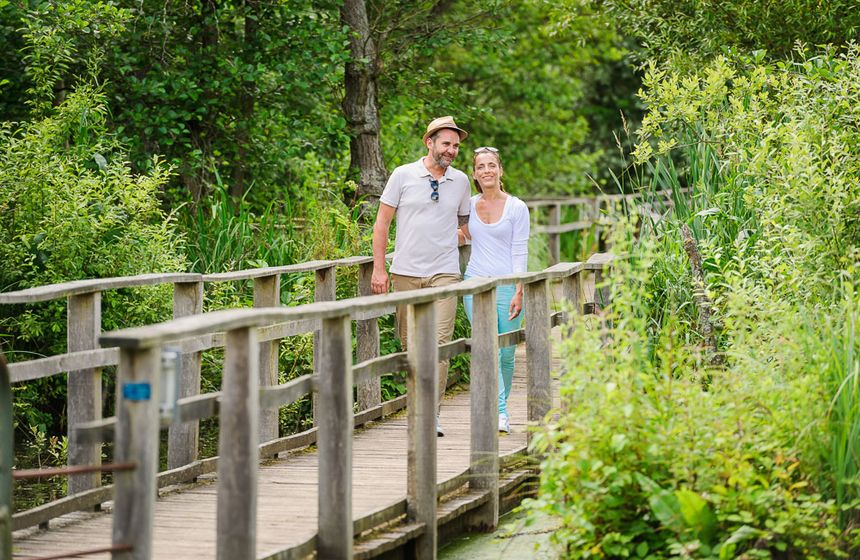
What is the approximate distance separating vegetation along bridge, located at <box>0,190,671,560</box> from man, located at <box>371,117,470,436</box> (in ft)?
1.75

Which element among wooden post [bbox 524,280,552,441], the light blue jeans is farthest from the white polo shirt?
wooden post [bbox 524,280,552,441]

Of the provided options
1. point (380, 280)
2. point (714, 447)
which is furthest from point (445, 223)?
point (714, 447)

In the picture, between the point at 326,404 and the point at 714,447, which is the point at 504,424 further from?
the point at 326,404

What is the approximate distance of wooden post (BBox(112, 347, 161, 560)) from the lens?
4004mm

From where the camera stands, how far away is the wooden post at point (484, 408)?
671 cm

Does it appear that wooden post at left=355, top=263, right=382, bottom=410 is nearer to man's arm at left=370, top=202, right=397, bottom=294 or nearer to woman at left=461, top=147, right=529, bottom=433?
man's arm at left=370, top=202, right=397, bottom=294


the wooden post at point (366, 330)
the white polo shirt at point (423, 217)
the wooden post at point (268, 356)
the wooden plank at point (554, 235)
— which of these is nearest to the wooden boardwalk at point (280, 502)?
the wooden post at point (268, 356)

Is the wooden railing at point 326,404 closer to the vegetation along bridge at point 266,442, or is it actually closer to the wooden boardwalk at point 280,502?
the vegetation along bridge at point 266,442

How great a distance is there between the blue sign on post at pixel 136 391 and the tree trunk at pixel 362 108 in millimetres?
8257

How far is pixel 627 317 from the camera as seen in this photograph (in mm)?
5484

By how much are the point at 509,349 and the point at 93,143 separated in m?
4.04

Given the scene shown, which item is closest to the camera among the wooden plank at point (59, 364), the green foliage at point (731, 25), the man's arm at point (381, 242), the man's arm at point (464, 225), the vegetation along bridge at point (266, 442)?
the vegetation along bridge at point (266, 442)

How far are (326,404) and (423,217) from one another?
264cm

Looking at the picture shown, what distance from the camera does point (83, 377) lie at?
6270mm
